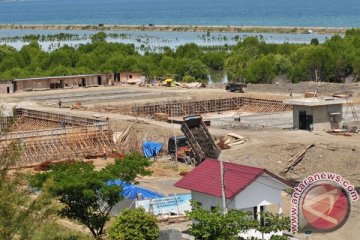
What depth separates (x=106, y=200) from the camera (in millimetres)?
23203

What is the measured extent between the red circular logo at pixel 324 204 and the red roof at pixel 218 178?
1637 mm

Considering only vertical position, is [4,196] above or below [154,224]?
above

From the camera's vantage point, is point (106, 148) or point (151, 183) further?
point (106, 148)

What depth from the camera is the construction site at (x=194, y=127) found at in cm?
3684

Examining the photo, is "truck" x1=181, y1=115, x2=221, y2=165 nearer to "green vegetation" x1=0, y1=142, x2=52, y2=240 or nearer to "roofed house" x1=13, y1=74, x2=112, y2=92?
"green vegetation" x1=0, y1=142, x2=52, y2=240

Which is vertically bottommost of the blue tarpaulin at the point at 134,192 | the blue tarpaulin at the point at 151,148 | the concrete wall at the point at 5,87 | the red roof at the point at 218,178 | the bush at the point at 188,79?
the blue tarpaulin at the point at 151,148

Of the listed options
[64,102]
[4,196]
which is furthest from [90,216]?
[64,102]

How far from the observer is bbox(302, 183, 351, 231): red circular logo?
68.6 ft

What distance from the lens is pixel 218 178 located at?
909 inches

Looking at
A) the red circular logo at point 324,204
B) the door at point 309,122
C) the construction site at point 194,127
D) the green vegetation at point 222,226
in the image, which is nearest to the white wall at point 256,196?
the red circular logo at point 324,204

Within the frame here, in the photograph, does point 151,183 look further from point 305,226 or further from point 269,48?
point 269,48

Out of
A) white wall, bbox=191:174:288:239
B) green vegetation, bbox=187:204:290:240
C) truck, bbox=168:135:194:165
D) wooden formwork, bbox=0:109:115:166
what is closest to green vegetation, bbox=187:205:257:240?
green vegetation, bbox=187:204:290:240

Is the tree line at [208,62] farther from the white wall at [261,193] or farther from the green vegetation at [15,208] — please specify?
the green vegetation at [15,208]

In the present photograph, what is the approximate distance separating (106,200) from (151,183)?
37.6 feet
